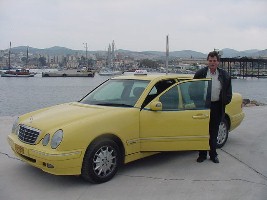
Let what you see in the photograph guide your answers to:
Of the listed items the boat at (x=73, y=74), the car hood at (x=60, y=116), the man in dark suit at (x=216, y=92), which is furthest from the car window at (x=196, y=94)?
the boat at (x=73, y=74)

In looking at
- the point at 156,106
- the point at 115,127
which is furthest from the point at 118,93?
the point at 115,127

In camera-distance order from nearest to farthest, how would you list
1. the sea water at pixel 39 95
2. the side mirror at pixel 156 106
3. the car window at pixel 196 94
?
the side mirror at pixel 156 106 < the car window at pixel 196 94 < the sea water at pixel 39 95

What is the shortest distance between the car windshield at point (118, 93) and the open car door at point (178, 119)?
350mm

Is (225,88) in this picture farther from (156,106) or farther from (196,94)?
(156,106)

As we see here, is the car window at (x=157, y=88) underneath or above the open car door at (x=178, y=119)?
above

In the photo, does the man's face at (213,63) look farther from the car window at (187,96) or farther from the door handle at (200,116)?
the door handle at (200,116)

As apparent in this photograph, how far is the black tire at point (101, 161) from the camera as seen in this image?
4.79 meters

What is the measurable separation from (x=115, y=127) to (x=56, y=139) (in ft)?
2.82

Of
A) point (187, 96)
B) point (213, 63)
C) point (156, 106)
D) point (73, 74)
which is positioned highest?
point (73, 74)

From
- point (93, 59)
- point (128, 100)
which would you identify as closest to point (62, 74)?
point (93, 59)

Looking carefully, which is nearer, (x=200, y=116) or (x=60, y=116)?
(x=60, y=116)

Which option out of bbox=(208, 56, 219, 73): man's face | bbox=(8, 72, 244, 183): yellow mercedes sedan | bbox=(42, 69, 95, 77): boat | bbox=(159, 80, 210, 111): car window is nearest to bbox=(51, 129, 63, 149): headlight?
bbox=(8, 72, 244, 183): yellow mercedes sedan

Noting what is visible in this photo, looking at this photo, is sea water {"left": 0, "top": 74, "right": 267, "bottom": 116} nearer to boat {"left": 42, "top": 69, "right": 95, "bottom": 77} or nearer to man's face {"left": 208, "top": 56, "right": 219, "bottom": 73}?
man's face {"left": 208, "top": 56, "right": 219, "bottom": 73}

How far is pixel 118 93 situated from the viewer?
5.98 metres
